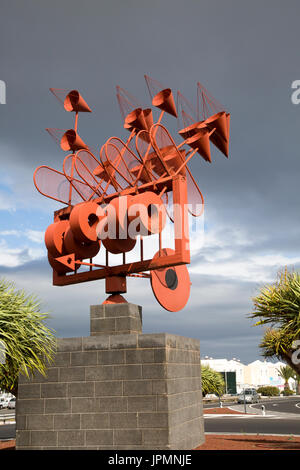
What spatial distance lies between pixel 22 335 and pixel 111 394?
316cm

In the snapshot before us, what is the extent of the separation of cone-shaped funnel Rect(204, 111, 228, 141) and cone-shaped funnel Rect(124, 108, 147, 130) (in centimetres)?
245

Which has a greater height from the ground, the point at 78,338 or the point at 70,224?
the point at 70,224

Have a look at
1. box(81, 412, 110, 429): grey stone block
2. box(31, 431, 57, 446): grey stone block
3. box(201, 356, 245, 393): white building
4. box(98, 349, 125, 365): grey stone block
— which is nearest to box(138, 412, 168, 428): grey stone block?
box(81, 412, 110, 429): grey stone block

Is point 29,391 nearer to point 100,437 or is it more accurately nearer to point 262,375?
point 100,437

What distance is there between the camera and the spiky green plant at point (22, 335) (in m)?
13.0

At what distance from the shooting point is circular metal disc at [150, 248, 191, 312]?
1596 centimetres

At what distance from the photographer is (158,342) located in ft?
44.3

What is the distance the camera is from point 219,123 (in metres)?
17.7

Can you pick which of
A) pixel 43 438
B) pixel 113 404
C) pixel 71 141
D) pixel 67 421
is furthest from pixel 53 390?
pixel 71 141

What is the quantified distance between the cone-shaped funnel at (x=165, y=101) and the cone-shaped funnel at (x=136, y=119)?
65 cm

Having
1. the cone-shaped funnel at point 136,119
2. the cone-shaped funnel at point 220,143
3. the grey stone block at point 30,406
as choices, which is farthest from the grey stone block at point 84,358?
the cone-shaped funnel at point 220,143

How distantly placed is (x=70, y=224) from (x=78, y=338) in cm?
380
